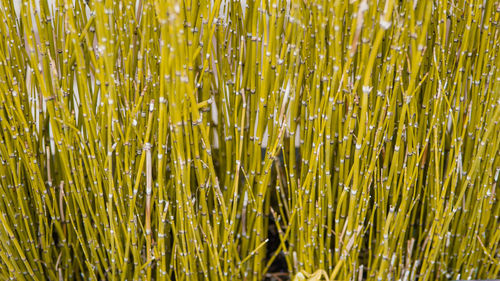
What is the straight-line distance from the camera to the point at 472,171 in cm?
100

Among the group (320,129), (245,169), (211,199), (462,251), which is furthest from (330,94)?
(462,251)

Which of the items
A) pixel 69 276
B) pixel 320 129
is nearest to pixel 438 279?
pixel 320 129

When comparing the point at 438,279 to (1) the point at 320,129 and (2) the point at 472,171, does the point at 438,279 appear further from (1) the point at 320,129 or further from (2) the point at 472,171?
(1) the point at 320,129

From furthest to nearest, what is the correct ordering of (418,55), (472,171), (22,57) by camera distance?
(22,57) < (472,171) < (418,55)

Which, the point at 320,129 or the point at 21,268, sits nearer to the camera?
the point at 320,129

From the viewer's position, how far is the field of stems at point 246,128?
0.90m

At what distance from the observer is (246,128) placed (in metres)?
1.11

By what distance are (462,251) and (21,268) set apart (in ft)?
3.31

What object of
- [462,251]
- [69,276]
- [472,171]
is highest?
[472,171]

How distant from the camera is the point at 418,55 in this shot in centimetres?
79

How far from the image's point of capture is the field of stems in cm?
90

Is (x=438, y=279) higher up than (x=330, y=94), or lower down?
lower down

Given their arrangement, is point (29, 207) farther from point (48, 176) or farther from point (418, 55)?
point (418, 55)

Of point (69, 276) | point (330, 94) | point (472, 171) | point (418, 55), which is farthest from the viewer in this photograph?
point (69, 276)
